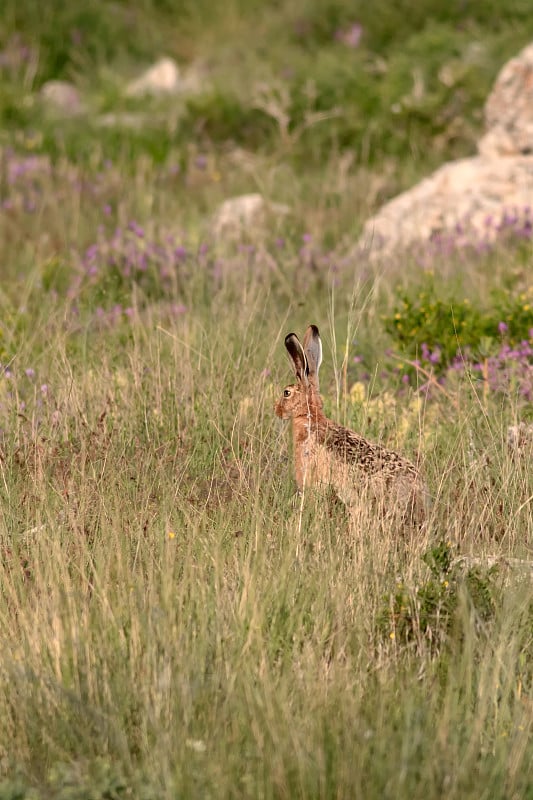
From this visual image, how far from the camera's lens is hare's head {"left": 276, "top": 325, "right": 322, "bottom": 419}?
5.06m

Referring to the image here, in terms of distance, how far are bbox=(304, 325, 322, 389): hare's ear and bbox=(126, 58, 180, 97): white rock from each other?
9.01 metres

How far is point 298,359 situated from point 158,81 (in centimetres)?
1031

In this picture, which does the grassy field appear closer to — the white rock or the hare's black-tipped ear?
the hare's black-tipped ear

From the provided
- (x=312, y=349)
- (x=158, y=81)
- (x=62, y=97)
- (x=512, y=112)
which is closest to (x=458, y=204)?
(x=512, y=112)

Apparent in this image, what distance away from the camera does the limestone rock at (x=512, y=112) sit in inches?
385

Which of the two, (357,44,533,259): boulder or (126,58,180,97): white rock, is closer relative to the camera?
(357,44,533,259): boulder

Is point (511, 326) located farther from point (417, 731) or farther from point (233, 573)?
point (417, 731)

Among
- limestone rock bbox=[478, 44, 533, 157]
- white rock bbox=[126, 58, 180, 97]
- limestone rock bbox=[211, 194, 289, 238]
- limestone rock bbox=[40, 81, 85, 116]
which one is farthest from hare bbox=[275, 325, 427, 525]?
white rock bbox=[126, 58, 180, 97]

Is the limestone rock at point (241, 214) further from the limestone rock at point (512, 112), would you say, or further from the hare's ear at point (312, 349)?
the hare's ear at point (312, 349)

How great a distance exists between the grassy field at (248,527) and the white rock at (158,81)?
12.1 ft

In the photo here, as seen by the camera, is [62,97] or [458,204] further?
[62,97]

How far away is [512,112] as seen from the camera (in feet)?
32.3

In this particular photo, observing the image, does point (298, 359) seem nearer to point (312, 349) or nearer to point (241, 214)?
point (312, 349)

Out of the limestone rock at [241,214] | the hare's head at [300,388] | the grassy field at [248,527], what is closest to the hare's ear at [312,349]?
the hare's head at [300,388]
